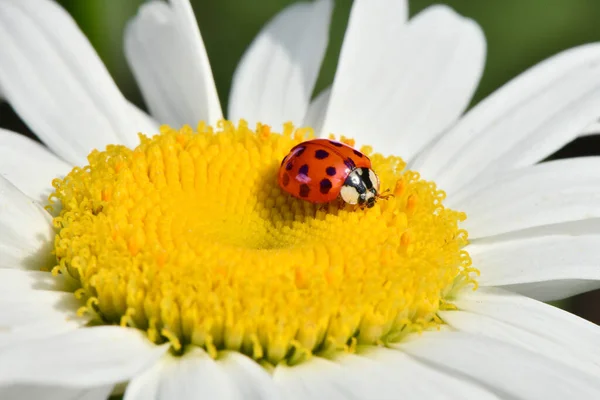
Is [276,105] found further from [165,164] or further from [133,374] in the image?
[133,374]

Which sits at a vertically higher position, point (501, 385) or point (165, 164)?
point (165, 164)

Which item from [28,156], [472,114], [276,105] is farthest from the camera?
[276,105]

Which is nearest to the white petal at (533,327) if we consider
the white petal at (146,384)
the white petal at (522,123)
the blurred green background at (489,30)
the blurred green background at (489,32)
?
the white petal at (522,123)

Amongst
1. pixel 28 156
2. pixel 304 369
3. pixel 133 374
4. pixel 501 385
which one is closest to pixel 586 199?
pixel 501 385

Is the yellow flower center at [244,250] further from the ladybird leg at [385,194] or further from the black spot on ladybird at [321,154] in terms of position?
the black spot on ladybird at [321,154]

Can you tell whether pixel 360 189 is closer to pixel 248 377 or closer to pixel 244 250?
pixel 244 250

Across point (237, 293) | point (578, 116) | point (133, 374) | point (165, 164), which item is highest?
point (578, 116)
